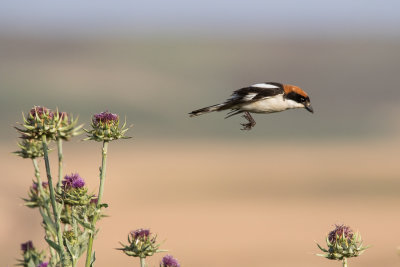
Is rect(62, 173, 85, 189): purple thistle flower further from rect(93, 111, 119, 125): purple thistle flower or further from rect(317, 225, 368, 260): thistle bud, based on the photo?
rect(317, 225, 368, 260): thistle bud

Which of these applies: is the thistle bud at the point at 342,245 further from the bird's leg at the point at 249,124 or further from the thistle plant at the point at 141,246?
the thistle plant at the point at 141,246

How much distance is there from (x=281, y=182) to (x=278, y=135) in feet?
73.8

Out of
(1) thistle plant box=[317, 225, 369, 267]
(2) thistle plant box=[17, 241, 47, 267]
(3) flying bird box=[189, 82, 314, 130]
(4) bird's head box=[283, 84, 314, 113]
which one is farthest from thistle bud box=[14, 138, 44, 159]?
(1) thistle plant box=[317, 225, 369, 267]

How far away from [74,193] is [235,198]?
38700 millimetres

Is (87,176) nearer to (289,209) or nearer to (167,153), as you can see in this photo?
(289,209)

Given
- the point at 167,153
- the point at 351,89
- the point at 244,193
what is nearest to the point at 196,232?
the point at 244,193

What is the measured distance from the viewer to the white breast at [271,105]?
22.3ft

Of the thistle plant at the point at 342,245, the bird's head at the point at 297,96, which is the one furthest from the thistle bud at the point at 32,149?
the thistle plant at the point at 342,245

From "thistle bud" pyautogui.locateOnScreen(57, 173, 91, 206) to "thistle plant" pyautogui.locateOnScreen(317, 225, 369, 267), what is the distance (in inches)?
71.4

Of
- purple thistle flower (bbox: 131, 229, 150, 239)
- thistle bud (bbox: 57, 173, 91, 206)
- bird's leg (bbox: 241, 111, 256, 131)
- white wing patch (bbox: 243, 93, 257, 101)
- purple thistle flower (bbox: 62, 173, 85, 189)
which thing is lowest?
purple thistle flower (bbox: 131, 229, 150, 239)

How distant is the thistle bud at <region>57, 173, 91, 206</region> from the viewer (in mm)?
6039

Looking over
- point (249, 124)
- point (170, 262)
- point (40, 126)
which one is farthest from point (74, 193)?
point (249, 124)

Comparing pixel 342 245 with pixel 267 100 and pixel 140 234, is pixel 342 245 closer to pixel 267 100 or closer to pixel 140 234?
pixel 267 100

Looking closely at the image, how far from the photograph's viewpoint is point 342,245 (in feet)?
20.3
